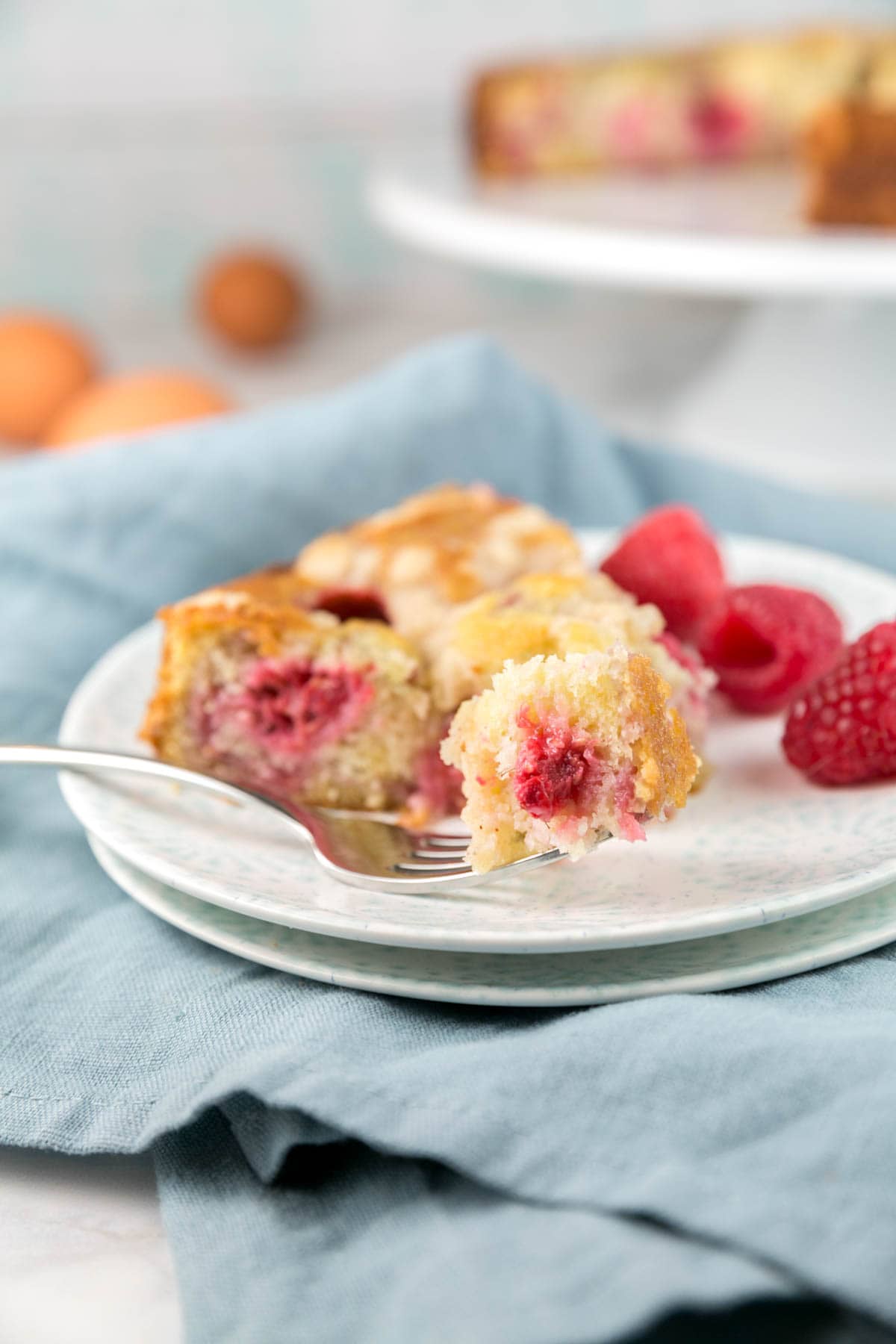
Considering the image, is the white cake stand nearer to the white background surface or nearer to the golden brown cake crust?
the golden brown cake crust

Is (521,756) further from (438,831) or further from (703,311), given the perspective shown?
(703,311)

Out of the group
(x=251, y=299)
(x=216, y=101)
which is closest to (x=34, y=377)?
(x=251, y=299)

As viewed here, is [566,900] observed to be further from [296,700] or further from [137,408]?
[137,408]

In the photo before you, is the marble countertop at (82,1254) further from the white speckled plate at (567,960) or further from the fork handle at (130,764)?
the fork handle at (130,764)

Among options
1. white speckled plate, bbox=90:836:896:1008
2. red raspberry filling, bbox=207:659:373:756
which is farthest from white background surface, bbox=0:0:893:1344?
white speckled plate, bbox=90:836:896:1008

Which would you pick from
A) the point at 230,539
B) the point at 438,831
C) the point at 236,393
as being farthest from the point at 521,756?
the point at 236,393

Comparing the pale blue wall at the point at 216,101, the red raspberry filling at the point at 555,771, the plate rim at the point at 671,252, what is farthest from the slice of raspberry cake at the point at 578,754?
the pale blue wall at the point at 216,101
